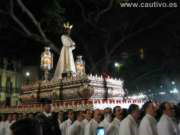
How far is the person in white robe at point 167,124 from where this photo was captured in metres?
4.34

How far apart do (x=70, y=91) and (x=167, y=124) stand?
7669 mm

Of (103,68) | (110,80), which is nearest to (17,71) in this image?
(103,68)

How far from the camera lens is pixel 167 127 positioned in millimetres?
4340

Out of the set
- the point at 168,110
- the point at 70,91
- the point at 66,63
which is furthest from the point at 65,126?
the point at 66,63

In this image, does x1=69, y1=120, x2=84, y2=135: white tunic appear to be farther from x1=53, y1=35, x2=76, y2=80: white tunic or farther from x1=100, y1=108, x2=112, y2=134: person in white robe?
x1=53, y1=35, x2=76, y2=80: white tunic

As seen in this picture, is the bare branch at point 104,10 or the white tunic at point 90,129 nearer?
the white tunic at point 90,129

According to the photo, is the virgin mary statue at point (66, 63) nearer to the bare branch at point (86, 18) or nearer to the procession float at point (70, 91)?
the procession float at point (70, 91)

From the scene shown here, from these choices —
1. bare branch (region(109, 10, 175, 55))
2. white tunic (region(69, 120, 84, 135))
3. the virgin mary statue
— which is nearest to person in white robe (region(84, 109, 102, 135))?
white tunic (region(69, 120, 84, 135))

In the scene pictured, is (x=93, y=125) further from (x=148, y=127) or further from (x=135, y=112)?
(x=148, y=127)

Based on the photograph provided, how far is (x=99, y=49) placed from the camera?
80.1 ft

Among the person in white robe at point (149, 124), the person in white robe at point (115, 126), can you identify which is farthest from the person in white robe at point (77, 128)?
the person in white robe at point (149, 124)

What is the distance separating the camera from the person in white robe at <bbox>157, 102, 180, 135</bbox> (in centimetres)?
434

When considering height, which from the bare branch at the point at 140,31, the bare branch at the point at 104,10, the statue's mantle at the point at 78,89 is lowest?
the statue's mantle at the point at 78,89

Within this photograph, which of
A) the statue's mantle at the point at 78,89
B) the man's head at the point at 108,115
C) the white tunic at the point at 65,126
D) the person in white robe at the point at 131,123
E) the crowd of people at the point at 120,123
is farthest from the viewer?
the statue's mantle at the point at 78,89
